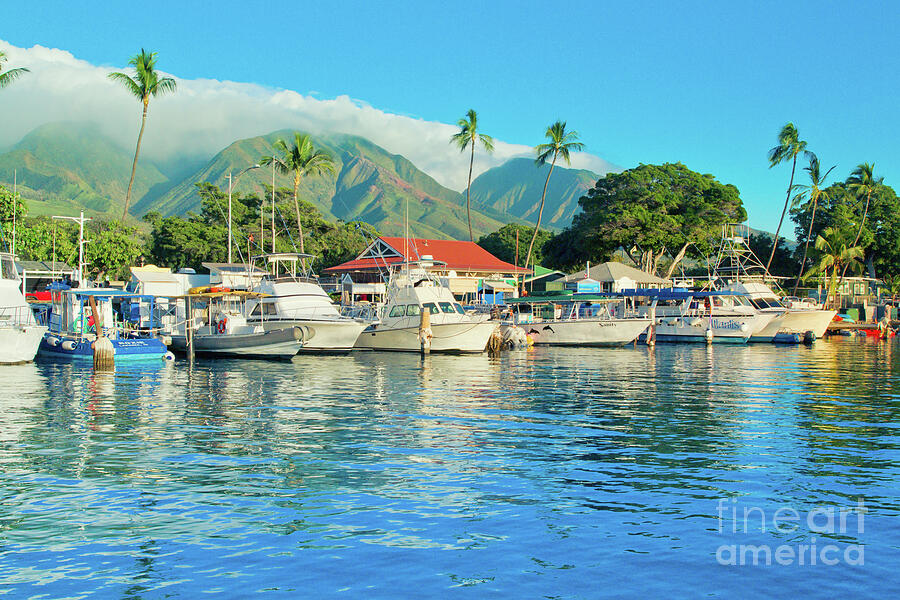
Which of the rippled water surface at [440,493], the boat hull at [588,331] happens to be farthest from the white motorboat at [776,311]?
the rippled water surface at [440,493]

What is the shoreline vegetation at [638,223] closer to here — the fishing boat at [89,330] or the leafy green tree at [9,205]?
the leafy green tree at [9,205]

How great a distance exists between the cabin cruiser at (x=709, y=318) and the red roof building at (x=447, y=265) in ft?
53.6

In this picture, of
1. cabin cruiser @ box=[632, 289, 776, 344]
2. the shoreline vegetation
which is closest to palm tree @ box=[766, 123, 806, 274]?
the shoreline vegetation

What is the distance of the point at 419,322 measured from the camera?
38625 millimetres

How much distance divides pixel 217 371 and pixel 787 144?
6501 centimetres

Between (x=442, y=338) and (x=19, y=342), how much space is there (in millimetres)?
17569

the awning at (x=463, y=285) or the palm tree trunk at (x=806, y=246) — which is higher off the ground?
the palm tree trunk at (x=806, y=246)

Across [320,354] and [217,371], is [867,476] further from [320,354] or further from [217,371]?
[320,354]

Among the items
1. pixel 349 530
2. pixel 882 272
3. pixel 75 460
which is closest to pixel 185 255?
pixel 75 460

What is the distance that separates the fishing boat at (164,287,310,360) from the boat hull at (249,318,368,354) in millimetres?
194

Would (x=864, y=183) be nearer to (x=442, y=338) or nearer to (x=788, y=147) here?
(x=788, y=147)

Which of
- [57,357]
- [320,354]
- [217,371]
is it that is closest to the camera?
[217,371]

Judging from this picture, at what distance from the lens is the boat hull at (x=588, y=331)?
44250mm

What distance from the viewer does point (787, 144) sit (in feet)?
251
